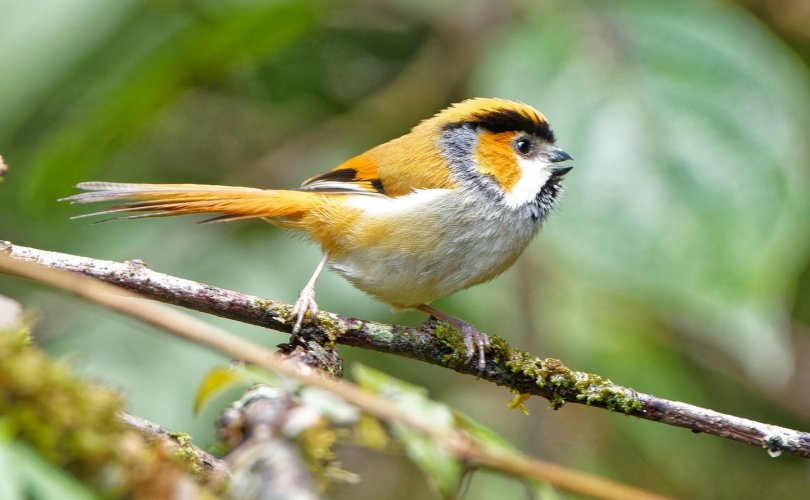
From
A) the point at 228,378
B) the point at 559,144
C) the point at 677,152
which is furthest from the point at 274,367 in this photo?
the point at 559,144

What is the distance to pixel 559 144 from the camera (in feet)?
11.6

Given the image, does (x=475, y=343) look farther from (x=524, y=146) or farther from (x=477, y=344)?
(x=524, y=146)

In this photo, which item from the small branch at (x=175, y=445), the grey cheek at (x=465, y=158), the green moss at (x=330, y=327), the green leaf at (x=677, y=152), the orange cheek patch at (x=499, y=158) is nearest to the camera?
the small branch at (x=175, y=445)

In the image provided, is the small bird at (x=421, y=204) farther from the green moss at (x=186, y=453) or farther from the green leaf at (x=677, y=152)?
the green moss at (x=186, y=453)

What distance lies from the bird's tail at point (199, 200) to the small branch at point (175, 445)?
147cm

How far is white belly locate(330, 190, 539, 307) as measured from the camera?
3.44 m

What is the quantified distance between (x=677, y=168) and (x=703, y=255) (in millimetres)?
391

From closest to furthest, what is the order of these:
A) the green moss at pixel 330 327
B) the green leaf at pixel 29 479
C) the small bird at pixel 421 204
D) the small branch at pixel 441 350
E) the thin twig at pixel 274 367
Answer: the green leaf at pixel 29 479 < the thin twig at pixel 274 367 < the small branch at pixel 441 350 < the green moss at pixel 330 327 < the small bird at pixel 421 204

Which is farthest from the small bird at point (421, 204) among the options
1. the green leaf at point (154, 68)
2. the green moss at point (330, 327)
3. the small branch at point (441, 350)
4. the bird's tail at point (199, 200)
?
the green moss at point (330, 327)

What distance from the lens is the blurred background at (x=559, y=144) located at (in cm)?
301

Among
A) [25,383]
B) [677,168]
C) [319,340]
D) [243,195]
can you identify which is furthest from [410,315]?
[25,383]

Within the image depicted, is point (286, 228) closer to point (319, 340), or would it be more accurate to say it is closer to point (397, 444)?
point (319, 340)

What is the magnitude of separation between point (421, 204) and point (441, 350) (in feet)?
3.98

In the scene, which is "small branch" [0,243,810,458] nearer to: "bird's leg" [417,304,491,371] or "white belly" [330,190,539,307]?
"bird's leg" [417,304,491,371]
